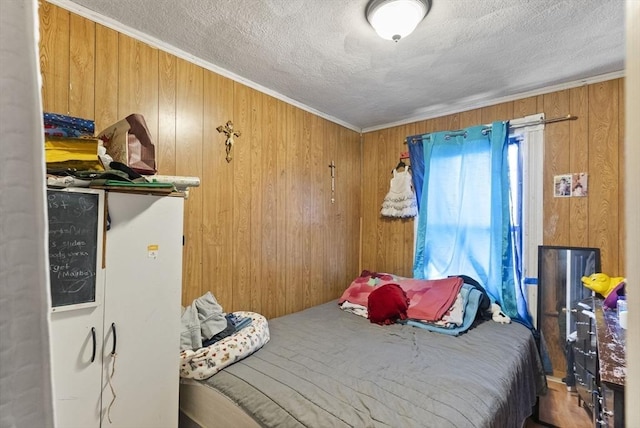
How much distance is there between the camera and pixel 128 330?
4.50 ft

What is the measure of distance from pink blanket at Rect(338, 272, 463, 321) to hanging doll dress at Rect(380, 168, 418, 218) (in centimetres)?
71

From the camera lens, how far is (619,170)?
2297 millimetres

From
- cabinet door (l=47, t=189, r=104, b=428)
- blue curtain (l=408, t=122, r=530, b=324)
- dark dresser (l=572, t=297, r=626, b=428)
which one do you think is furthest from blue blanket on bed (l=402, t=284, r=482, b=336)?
cabinet door (l=47, t=189, r=104, b=428)

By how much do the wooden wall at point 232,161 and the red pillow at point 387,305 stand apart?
73 centimetres

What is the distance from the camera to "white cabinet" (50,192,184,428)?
1.22m

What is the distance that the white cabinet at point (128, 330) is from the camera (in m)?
1.22

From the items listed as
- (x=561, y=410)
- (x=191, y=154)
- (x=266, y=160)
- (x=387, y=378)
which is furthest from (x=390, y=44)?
(x=561, y=410)

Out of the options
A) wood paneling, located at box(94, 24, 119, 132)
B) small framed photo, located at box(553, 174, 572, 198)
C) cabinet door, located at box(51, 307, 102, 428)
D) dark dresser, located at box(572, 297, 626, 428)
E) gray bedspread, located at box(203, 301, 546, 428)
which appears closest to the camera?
dark dresser, located at box(572, 297, 626, 428)

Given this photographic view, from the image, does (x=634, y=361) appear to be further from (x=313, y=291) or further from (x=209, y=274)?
(x=313, y=291)

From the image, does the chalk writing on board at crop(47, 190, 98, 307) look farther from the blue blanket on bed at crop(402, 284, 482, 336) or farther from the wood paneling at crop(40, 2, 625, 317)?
the blue blanket on bed at crop(402, 284, 482, 336)

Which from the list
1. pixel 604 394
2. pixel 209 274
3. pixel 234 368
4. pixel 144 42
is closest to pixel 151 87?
pixel 144 42

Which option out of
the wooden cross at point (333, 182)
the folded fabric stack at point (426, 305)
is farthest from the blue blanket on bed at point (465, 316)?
the wooden cross at point (333, 182)

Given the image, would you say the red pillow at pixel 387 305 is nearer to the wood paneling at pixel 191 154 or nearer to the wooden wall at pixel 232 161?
the wooden wall at pixel 232 161

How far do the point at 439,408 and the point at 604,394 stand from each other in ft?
2.14
